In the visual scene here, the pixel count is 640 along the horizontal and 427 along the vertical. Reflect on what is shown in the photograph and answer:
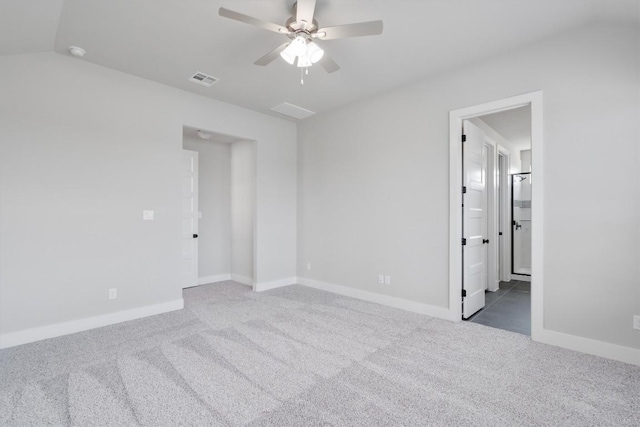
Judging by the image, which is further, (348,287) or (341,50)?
(348,287)

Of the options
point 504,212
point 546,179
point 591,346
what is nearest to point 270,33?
point 546,179

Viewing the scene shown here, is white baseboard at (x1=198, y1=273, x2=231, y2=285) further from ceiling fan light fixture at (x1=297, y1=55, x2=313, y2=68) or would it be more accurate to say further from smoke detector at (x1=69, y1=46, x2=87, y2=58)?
ceiling fan light fixture at (x1=297, y1=55, x2=313, y2=68)

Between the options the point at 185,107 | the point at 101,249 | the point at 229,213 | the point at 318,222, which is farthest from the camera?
the point at 229,213

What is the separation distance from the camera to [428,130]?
375 centimetres

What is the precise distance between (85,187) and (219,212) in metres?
2.57

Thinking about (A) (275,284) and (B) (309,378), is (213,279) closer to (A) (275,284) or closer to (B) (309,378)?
(A) (275,284)

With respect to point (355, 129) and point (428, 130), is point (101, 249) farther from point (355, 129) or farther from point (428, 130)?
point (428, 130)

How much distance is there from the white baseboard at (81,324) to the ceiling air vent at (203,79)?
110 inches

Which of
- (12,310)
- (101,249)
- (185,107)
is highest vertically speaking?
(185,107)

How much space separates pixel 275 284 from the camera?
5.11 m

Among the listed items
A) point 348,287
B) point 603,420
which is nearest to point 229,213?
point 348,287

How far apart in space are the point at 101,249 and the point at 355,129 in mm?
3570

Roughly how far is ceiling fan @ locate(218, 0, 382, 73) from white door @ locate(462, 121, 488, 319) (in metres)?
1.93

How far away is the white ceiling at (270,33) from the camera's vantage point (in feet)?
7.89
